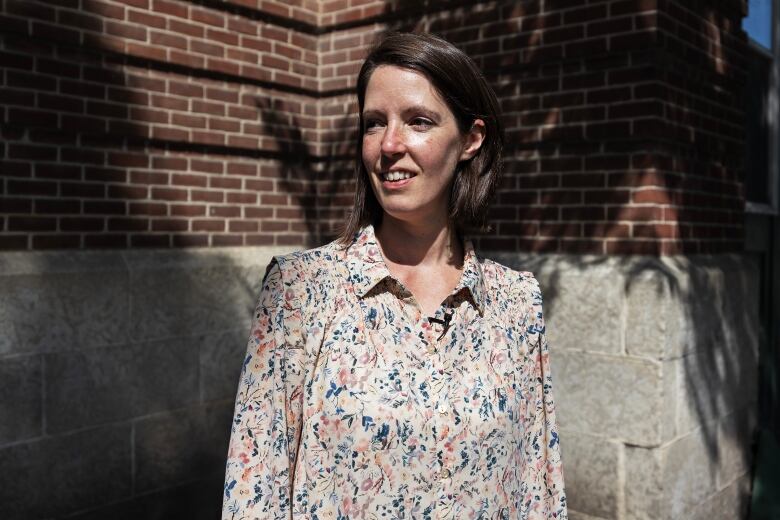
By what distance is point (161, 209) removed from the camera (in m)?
4.70

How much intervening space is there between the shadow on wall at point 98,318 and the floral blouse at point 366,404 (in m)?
2.59

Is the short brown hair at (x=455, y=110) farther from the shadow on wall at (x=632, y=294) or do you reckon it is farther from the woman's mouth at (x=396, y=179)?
the shadow on wall at (x=632, y=294)

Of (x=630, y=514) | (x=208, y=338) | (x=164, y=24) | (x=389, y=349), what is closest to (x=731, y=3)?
(x=630, y=514)

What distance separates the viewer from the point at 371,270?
1.99 metres

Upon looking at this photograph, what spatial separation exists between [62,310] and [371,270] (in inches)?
106

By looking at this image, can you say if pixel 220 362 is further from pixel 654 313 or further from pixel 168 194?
pixel 654 313

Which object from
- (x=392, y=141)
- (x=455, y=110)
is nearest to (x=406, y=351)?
(x=392, y=141)

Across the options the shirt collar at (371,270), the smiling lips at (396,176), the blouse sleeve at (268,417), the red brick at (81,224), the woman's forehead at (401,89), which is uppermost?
the woman's forehead at (401,89)

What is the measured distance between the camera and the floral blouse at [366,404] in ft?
5.88

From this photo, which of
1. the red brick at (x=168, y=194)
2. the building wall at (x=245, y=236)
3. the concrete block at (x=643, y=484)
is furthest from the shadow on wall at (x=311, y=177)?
the concrete block at (x=643, y=484)

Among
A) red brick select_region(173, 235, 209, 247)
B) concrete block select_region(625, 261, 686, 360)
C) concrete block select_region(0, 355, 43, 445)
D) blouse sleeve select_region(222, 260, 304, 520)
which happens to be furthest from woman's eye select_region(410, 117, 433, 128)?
red brick select_region(173, 235, 209, 247)

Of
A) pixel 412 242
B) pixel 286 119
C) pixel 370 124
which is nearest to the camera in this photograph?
pixel 370 124

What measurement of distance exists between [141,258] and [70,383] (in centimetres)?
80

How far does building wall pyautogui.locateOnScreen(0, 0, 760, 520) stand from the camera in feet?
13.5
